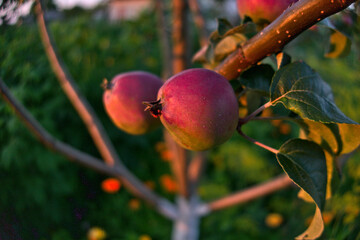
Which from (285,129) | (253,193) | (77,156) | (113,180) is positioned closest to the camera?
(77,156)

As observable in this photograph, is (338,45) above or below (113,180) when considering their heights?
above

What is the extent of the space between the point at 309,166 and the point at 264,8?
0.62 feet

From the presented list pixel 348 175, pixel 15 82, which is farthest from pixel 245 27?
pixel 348 175

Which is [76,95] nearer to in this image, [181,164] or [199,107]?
[181,164]

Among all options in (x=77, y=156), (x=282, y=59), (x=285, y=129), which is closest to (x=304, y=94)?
(x=282, y=59)

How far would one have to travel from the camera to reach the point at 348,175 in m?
1.26

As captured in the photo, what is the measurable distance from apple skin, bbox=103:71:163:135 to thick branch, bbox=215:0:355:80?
0.11m

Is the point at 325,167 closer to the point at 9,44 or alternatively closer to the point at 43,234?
the point at 9,44

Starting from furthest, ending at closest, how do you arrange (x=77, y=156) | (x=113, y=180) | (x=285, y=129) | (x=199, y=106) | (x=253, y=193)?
(x=285, y=129) < (x=113, y=180) < (x=253, y=193) < (x=77, y=156) < (x=199, y=106)

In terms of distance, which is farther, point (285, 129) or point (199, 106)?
point (285, 129)

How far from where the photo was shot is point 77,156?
814 mm

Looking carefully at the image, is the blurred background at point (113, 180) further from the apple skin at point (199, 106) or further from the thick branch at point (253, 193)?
the apple skin at point (199, 106)

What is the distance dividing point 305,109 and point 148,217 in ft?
5.05

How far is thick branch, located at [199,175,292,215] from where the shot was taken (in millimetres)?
870
